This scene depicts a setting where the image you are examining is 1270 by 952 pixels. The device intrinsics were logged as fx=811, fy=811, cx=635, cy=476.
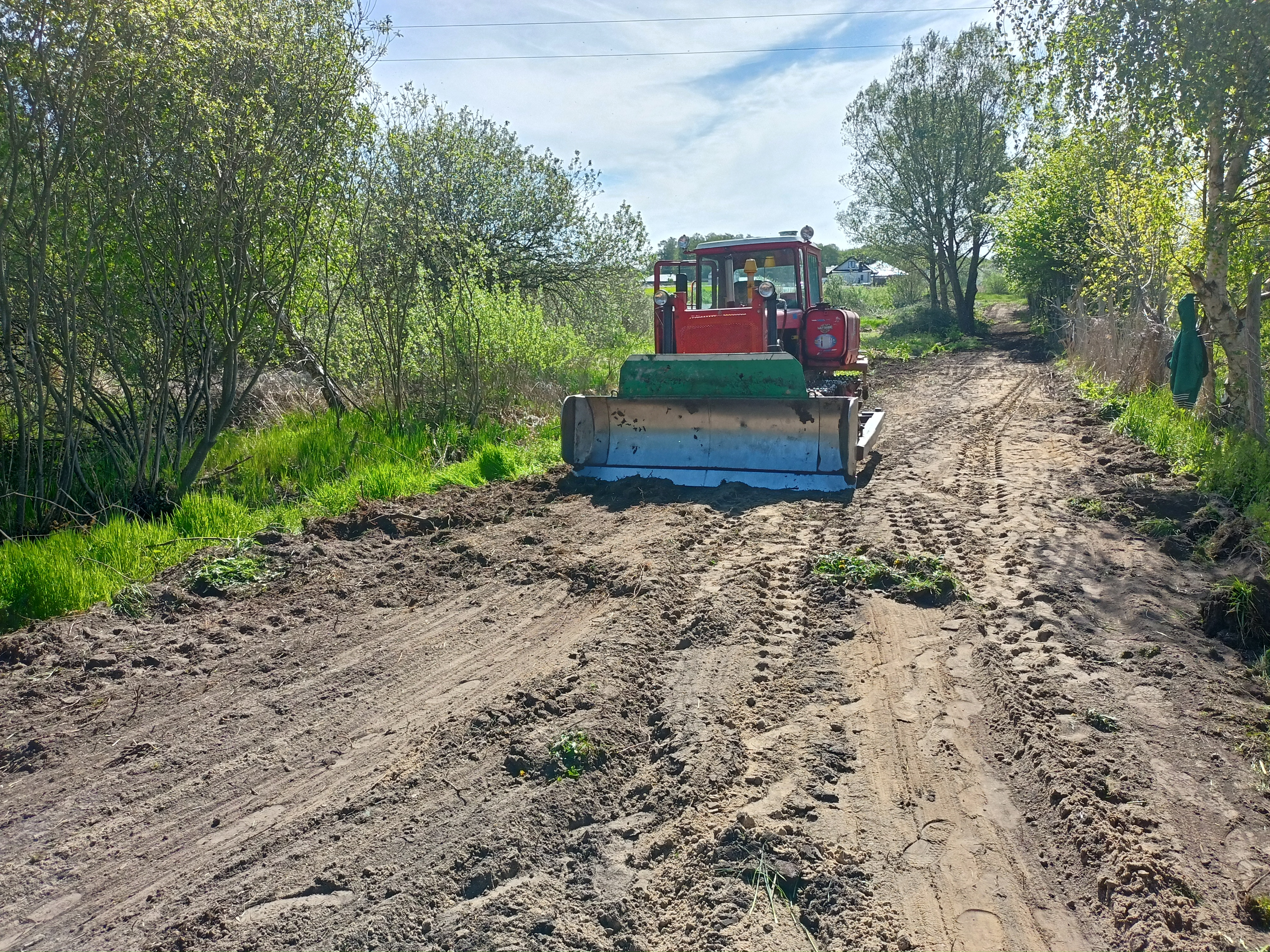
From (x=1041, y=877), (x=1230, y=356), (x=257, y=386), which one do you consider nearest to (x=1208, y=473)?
(x=1230, y=356)

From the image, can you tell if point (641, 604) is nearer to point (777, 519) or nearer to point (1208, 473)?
point (777, 519)

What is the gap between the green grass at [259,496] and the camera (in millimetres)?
4980

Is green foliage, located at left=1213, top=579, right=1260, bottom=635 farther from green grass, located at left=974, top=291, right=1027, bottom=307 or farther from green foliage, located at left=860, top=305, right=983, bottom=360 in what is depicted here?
green grass, located at left=974, top=291, right=1027, bottom=307

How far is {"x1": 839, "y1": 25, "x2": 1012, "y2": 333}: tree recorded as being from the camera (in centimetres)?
2808

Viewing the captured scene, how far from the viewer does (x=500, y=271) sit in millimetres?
14820

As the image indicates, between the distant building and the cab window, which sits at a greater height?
the distant building

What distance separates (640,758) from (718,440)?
5.01 meters

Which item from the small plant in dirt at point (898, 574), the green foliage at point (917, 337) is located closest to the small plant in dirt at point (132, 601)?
the small plant in dirt at point (898, 574)

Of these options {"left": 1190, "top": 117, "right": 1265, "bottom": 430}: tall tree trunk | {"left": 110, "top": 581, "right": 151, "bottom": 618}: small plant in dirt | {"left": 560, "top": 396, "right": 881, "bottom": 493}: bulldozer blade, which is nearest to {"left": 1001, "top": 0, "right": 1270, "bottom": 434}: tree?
{"left": 1190, "top": 117, "right": 1265, "bottom": 430}: tall tree trunk

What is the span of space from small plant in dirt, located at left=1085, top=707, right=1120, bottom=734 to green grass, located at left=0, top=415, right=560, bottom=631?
5171 millimetres

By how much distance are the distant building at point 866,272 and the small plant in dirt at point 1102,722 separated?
1440 cm

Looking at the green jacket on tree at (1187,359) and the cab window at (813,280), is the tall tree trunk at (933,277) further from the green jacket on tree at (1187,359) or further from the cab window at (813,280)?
the green jacket on tree at (1187,359)

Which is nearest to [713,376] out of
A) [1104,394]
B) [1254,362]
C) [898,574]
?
[898,574]

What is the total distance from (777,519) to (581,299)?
33.2 feet
